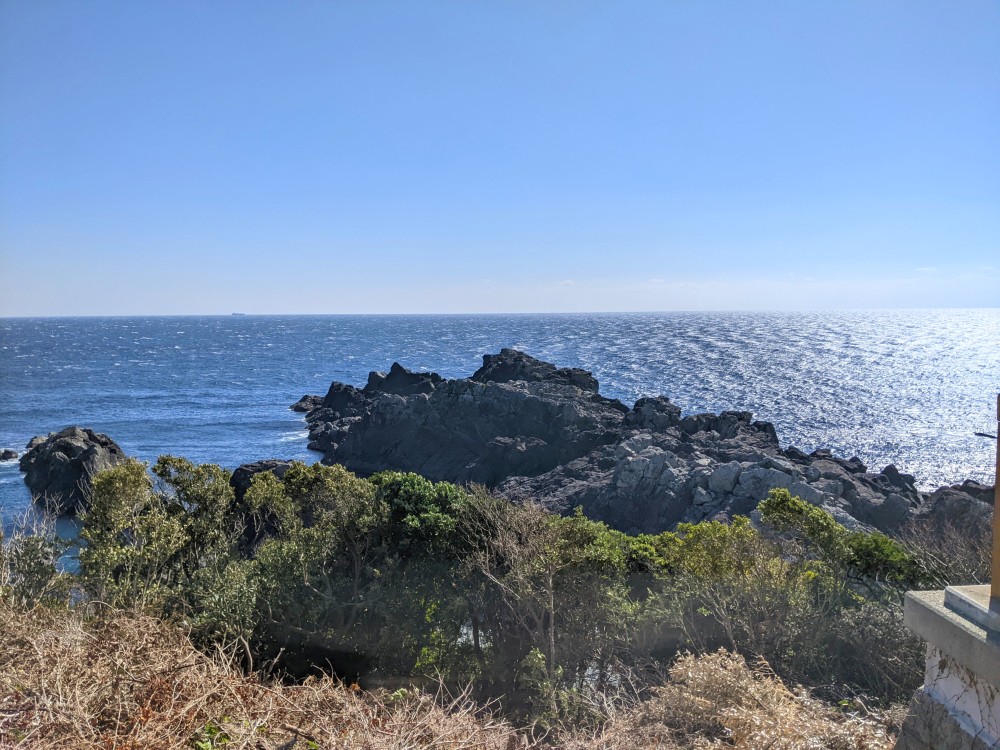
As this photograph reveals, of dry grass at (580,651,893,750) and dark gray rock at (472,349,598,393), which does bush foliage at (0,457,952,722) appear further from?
dark gray rock at (472,349,598,393)

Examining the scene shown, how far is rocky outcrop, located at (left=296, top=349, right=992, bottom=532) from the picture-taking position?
28.9 m

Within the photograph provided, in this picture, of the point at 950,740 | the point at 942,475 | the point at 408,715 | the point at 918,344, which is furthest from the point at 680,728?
the point at 918,344

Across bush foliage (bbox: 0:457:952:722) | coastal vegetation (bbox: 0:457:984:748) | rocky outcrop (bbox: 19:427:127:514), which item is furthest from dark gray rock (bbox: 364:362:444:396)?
bush foliage (bbox: 0:457:952:722)

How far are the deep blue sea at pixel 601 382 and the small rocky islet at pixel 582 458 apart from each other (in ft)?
12.5

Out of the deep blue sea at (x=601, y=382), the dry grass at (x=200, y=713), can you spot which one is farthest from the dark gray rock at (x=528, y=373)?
the dry grass at (x=200, y=713)

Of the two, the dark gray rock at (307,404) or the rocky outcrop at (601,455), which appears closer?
the rocky outcrop at (601,455)

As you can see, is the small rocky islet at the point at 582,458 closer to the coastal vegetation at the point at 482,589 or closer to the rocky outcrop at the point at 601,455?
the rocky outcrop at the point at 601,455

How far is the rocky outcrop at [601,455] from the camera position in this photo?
2886 cm

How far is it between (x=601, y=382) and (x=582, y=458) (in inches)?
1630

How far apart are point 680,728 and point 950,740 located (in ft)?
14.6

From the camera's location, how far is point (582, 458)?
126 feet

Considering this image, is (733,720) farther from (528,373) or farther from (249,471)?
(528,373)

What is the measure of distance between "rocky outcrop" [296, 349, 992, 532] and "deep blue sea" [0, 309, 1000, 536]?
6.52 meters

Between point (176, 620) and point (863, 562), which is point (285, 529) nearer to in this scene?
point (176, 620)
